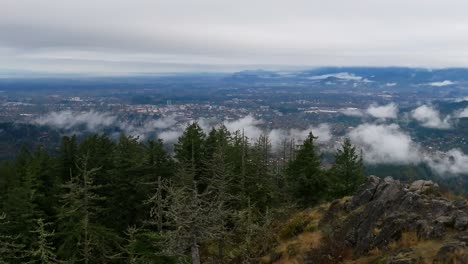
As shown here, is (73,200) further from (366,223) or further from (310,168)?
(310,168)

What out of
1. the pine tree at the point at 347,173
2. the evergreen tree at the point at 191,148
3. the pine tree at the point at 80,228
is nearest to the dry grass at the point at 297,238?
the pine tree at the point at 80,228

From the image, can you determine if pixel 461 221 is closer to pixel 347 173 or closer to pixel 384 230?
pixel 384 230

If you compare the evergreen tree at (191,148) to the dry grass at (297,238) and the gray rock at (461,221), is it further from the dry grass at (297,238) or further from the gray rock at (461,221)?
the gray rock at (461,221)

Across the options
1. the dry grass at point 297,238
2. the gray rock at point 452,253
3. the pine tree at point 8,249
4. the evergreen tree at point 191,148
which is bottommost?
the pine tree at point 8,249

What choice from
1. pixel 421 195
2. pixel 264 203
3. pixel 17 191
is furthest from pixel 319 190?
pixel 17 191

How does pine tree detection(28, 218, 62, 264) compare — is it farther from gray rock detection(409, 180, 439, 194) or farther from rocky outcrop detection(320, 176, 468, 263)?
gray rock detection(409, 180, 439, 194)

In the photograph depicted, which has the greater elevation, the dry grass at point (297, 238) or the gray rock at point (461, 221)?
the gray rock at point (461, 221)

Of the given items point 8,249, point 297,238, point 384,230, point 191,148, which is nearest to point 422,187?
point 384,230
